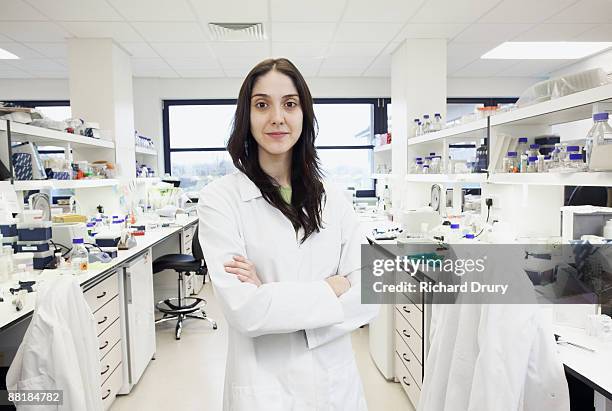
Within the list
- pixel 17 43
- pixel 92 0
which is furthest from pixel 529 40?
pixel 17 43

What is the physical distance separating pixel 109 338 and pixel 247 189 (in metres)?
1.63

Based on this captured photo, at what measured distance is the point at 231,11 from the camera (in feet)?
11.4

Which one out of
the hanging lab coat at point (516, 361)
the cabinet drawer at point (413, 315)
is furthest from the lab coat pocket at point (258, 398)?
the cabinet drawer at point (413, 315)

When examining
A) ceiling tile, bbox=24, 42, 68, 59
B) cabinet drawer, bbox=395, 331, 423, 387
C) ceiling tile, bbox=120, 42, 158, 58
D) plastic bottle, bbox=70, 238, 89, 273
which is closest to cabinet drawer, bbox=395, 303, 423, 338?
cabinet drawer, bbox=395, 331, 423, 387

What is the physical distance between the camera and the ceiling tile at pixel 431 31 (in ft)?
12.7

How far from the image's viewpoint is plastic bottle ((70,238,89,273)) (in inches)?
86.1

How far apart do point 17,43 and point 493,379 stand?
16.3 feet

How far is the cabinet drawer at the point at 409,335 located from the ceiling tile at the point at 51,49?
4.15 meters

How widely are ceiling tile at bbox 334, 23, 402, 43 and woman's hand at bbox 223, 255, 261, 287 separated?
331 cm

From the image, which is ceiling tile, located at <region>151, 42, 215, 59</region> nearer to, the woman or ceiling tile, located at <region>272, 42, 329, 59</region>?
ceiling tile, located at <region>272, 42, 329, 59</region>

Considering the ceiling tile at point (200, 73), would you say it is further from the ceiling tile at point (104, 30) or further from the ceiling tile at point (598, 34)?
the ceiling tile at point (598, 34)

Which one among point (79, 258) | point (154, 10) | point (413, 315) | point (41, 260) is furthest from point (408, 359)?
point (154, 10)

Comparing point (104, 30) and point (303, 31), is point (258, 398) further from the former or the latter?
point (104, 30)

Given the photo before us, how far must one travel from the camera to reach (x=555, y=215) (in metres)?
2.38
